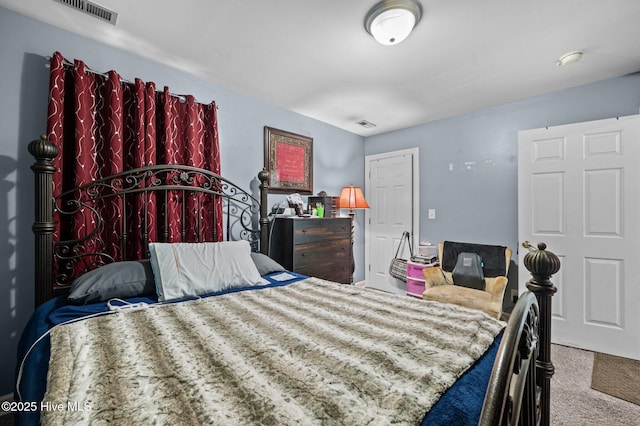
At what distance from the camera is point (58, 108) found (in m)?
1.76

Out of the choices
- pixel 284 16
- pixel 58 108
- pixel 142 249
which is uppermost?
pixel 284 16

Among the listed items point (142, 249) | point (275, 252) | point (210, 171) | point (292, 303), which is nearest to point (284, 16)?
point (210, 171)

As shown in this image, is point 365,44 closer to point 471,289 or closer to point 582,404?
point 471,289

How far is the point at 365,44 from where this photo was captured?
1.98 meters

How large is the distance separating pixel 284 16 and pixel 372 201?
3008 millimetres

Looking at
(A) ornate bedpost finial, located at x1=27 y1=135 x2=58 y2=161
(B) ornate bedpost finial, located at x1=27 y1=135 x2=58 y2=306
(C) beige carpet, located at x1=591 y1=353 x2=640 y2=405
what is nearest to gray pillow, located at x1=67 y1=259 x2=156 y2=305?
(B) ornate bedpost finial, located at x1=27 y1=135 x2=58 y2=306

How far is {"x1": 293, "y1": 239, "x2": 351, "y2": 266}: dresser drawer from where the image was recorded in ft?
9.08

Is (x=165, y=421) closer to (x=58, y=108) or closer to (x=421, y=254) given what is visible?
(x=58, y=108)

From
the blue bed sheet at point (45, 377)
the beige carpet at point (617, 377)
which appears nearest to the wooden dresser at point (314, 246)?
the blue bed sheet at point (45, 377)

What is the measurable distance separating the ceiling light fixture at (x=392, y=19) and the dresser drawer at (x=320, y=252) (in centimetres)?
189

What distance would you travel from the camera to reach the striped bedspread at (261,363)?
662 millimetres

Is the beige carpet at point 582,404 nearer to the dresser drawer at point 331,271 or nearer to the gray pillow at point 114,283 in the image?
the dresser drawer at point 331,271

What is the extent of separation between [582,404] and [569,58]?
247cm

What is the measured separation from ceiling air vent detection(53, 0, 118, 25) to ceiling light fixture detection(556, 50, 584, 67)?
319 cm
